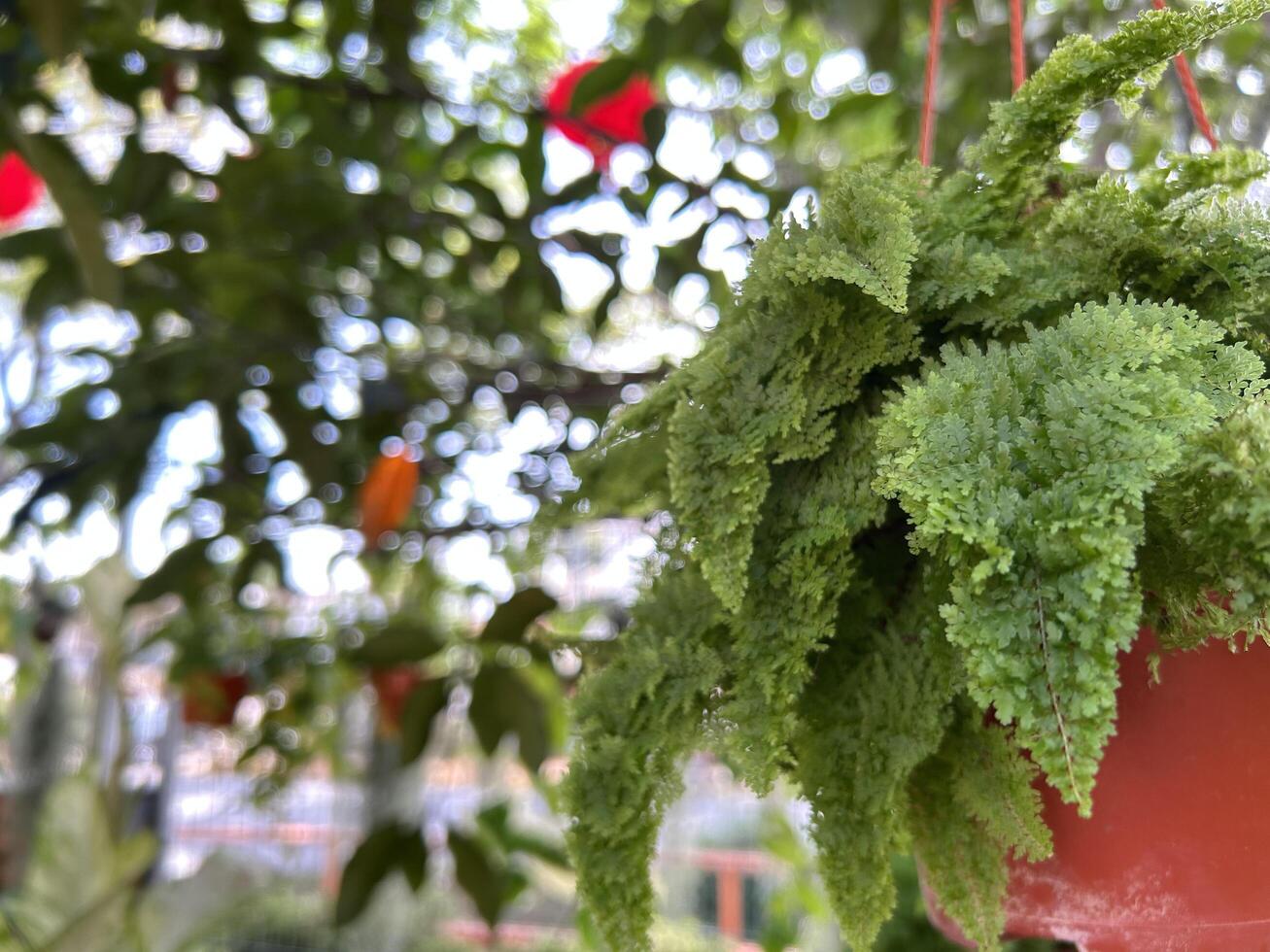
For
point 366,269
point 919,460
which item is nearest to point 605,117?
point 366,269

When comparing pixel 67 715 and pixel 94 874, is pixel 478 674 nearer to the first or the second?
pixel 94 874

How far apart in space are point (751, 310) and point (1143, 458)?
14 cm

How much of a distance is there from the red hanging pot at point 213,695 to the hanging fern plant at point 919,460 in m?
1.00

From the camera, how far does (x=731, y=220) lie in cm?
89

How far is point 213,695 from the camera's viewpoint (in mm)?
1235

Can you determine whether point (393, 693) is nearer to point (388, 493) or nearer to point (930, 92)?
point (388, 493)

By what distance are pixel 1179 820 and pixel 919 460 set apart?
0.17 metres

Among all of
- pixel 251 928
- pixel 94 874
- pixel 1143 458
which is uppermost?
pixel 1143 458

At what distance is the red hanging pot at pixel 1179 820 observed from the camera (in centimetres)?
32

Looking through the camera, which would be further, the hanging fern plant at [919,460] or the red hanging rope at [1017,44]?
the red hanging rope at [1017,44]

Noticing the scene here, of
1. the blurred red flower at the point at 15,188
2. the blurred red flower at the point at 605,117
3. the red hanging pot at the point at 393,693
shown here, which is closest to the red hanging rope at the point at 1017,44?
the blurred red flower at the point at 605,117

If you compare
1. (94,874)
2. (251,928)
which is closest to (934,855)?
(94,874)

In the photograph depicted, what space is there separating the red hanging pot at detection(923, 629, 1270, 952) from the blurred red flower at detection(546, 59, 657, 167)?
66 centimetres

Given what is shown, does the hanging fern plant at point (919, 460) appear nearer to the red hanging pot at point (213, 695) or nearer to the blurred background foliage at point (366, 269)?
the blurred background foliage at point (366, 269)
